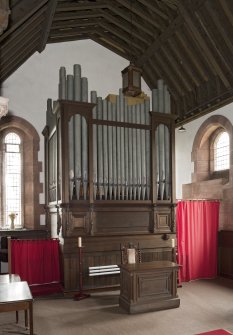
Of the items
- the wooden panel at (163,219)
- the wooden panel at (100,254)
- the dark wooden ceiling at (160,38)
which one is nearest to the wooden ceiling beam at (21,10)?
the dark wooden ceiling at (160,38)

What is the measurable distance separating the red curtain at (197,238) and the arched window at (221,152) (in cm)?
118

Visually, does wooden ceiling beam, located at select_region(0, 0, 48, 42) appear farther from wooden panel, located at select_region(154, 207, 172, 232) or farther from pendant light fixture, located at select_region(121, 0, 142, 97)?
wooden panel, located at select_region(154, 207, 172, 232)

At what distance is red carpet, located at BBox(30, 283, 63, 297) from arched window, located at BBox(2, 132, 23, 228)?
2.41 m

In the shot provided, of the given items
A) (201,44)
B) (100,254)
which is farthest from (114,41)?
(100,254)

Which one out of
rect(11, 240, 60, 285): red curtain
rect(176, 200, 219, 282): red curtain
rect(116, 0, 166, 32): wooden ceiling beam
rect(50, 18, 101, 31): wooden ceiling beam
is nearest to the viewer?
rect(11, 240, 60, 285): red curtain

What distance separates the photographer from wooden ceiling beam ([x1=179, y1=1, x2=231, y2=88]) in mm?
7109

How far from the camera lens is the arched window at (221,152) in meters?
8.52

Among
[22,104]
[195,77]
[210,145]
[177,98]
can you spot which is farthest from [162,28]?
[22,104]

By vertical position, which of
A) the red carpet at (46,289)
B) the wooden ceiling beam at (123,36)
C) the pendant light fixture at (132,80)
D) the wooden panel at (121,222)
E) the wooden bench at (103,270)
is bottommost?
the red carpet at (46,289)

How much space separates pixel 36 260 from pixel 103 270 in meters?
1.39

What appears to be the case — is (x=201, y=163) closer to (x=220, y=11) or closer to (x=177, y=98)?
(x=177, y=98)

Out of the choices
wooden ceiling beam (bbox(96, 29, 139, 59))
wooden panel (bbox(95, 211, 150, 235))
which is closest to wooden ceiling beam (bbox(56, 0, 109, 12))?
wooden ceiling beam (bbox(96, 29, 139, 59))

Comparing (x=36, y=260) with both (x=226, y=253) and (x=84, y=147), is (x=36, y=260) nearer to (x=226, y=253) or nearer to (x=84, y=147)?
(x=84, y=147)

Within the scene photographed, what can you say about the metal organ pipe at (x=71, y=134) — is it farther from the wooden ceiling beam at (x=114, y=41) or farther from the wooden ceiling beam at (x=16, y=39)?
the wooden ceiling beam at (x=114, y=41)
